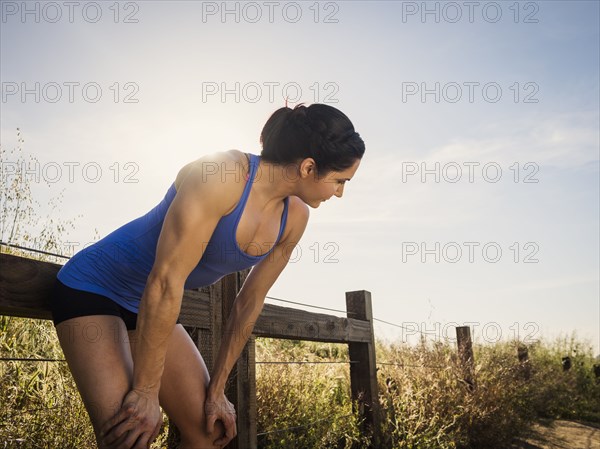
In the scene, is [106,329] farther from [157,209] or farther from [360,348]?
[360,348]

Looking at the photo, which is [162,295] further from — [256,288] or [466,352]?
[466,352]

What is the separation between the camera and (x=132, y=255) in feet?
5.88

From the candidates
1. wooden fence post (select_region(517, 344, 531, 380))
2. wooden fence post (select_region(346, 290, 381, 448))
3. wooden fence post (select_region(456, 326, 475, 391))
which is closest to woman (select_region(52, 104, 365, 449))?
wooden fence post (select_region(346, 290, 381, 448))

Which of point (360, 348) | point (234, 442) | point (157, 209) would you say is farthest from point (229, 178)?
point (360, 348)

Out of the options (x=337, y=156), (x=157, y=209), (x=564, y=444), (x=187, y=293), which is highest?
(x=337, y=156)

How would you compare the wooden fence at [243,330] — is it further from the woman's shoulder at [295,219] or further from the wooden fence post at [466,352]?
the wooden fence post at [466,352]

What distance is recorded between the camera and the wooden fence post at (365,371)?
462 cm

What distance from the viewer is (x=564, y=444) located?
21.5ft

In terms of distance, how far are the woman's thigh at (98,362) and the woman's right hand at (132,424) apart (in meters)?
0.03

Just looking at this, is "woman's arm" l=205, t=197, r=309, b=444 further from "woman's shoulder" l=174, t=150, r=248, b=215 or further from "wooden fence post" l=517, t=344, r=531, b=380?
"wooden fence post" l=517, t=344, r=531, b=380

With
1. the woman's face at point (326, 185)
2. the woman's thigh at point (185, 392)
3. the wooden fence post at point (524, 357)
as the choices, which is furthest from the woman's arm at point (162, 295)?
the wooden fence post at point (524, 357)

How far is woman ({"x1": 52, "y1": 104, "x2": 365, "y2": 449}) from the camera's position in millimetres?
1555

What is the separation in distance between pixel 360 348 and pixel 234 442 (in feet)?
6.74

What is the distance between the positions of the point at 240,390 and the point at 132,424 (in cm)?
153
